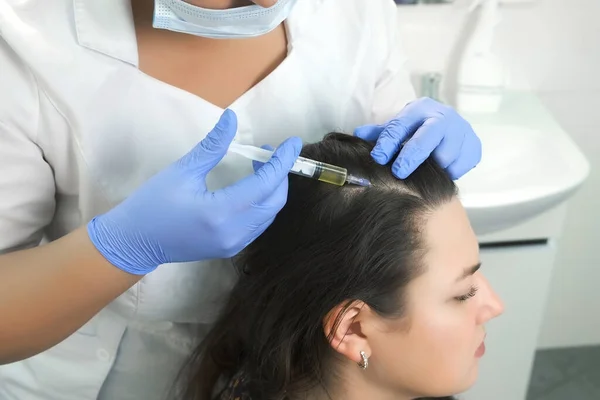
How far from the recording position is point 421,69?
5.33 ft

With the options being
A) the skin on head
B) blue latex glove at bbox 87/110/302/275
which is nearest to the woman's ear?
the skin on head

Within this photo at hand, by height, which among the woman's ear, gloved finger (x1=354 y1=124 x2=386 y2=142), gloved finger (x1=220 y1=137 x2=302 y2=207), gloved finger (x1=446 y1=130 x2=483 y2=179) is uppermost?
gloved finger (x1=220 y1=137 x2=302 y2=207)

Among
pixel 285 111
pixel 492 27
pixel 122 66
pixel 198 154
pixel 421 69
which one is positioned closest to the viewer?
pixel 198 154

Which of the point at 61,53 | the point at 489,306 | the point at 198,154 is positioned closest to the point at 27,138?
the point at 61,53

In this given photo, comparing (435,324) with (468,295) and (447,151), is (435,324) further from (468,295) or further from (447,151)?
(447,151)

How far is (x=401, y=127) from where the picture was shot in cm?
90

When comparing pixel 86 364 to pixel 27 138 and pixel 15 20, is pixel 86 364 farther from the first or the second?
pixel 15 20

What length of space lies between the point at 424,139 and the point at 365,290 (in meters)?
0.23

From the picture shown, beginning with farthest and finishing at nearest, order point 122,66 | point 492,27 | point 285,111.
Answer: point 492,27 → point 285,111 → point 122,66

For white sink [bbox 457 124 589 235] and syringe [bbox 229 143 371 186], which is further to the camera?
white sink [bbox 457 124 589 235]

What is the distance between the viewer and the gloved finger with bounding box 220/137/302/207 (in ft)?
2.39

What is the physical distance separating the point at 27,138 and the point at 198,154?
24 centimetres

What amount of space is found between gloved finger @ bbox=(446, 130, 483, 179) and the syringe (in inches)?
8.6

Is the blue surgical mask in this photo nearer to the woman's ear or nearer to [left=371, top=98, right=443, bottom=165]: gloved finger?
[left=371, top=98, right=443, bottom=165]: gloved finger
